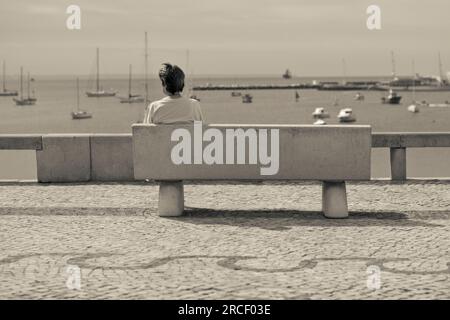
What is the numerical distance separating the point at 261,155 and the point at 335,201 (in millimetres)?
985

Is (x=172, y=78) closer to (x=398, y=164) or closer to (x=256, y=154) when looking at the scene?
(x=256, y=154)

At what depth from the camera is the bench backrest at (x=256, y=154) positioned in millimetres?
9016

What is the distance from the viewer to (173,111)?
9.26 meters

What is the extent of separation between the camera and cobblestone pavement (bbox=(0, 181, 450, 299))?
19.5 ft

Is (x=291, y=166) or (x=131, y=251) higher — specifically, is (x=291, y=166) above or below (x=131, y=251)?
above

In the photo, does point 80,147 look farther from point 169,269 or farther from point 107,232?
point 169,269

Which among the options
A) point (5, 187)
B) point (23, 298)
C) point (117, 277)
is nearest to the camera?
point (23, 298)

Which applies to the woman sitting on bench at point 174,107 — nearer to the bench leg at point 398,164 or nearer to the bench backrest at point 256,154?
the bench backrest at point 256,154

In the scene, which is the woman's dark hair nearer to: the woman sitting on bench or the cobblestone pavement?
the woman sitting on bench

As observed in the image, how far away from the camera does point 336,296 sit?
5648 mm
